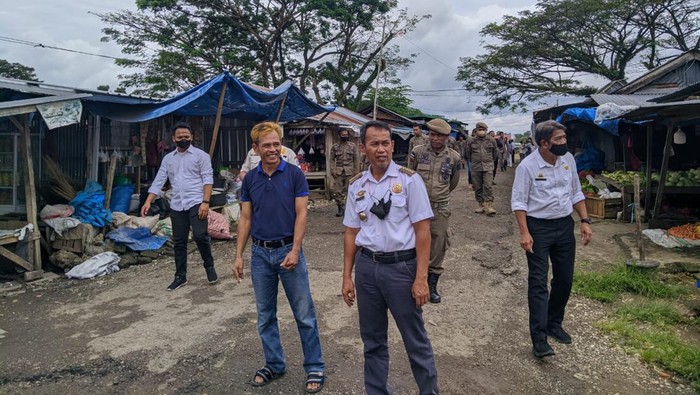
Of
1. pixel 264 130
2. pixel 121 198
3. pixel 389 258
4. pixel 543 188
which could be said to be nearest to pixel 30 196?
pixel 121 198

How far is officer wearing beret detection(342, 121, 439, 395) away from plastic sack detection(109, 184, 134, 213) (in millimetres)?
6329

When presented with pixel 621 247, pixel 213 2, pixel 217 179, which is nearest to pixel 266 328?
pixel 621 247

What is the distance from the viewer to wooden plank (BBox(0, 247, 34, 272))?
554 cm

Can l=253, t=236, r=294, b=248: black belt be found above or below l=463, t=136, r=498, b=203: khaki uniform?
below

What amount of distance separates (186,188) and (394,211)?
10.8 feet

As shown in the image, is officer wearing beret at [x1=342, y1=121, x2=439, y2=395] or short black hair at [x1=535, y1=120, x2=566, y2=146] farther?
short black hair at [x1=535, y1=120, x2=566, y2=146]

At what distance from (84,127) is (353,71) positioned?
19.7m

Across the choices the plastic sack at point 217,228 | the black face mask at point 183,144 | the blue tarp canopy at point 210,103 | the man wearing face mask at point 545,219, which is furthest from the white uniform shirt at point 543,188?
the plastic sack at point 217,228

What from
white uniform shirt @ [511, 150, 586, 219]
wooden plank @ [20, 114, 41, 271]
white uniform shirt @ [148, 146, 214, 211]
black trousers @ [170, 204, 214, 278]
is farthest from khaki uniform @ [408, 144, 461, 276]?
wooden plank @ [20, 114, 41, 271]

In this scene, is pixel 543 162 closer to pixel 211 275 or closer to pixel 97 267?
pixel 211 275

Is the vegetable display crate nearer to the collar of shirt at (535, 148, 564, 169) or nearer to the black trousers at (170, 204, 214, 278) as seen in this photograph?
the collar of shirt at (535, 148, 564, 169)

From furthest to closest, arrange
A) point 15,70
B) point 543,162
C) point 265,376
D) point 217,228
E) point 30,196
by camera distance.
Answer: point 15,70, point 217,228, point 30,196, point 543,162, point 265,376

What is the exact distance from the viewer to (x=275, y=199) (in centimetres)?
301

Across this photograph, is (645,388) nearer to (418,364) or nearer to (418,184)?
(418,364)
